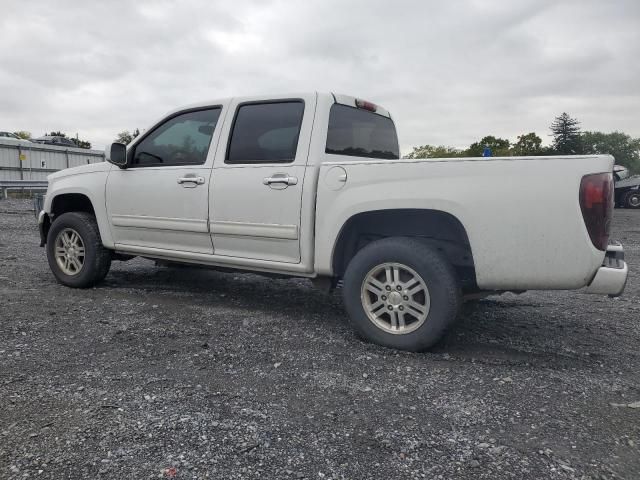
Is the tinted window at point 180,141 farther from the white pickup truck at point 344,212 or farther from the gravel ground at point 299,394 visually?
the gravel ground at point 299,394

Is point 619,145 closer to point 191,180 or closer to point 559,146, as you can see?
point 559,146

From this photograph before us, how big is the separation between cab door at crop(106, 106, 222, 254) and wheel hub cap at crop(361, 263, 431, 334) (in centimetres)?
162

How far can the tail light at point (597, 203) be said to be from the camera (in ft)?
9.28

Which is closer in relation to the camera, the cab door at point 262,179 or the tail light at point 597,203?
the tail light at point 597,203

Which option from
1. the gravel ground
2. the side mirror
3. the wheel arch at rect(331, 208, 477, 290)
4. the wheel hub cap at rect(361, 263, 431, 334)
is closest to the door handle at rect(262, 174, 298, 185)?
the wheel arch at rect(331, 208, 477, 290)

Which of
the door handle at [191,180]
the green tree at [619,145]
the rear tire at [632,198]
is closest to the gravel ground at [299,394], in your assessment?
the door handle at [191,180]

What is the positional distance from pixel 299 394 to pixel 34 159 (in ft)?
76.9

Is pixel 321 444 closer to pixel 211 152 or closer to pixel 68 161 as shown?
pixel 211 152

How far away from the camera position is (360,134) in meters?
4.36

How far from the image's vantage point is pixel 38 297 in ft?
15.4

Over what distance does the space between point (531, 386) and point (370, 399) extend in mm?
990

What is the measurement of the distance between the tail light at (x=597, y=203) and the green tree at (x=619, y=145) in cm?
7932

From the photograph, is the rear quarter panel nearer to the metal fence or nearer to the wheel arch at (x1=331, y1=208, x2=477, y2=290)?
the wheel arch at (x1=331, y1=208, x2=477, y2=290)

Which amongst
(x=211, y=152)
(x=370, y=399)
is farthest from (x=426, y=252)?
(x=211, y=152)
